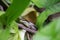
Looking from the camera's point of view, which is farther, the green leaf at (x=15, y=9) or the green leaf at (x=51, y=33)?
the green leaf at (x=15, y=9)

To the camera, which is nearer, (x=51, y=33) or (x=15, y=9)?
(x=51, y=33)

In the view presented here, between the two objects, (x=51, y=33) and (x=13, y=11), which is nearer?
(x=51, y=33)

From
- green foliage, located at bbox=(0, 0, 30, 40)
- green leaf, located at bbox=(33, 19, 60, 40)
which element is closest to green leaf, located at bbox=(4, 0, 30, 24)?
green foliage, located at bbox=(0, 0, 30, 40)

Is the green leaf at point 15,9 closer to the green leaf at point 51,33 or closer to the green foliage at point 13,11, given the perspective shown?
the green foliage at point 13,11

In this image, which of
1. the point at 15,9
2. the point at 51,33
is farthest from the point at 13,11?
the point at 51,33

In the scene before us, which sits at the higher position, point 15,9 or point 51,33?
point 15,9

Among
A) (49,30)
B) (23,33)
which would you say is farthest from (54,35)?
(23,33)

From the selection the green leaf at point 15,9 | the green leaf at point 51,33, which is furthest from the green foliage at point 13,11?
the green leaf at point 51,33

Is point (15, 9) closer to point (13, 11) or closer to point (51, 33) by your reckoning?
point (13, 11)

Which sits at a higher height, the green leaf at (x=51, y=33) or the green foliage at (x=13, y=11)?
the green foliage at (x=13, y=11)
